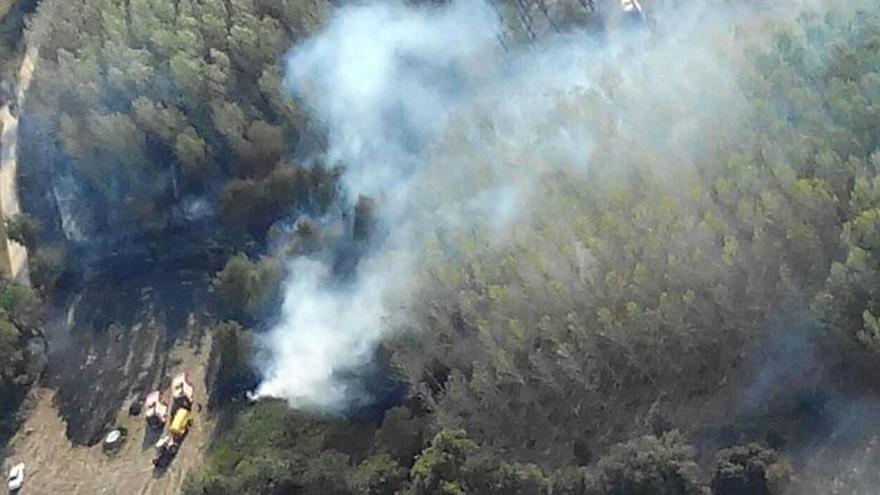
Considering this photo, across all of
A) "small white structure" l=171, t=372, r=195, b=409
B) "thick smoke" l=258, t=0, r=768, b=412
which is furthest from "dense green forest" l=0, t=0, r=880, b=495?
"small white structure" l=171, t=372, r=195, b=409

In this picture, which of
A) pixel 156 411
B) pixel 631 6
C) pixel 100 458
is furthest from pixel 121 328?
pixel 631 6

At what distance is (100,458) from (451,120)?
46.3ft

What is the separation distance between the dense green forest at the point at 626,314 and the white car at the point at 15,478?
178 centimetres

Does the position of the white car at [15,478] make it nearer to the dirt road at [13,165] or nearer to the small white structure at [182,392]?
the small white structure at [182,392]

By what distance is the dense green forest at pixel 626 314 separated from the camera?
1063 inches

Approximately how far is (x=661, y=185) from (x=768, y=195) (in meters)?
2.75

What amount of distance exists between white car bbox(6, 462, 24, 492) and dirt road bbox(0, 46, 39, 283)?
6854 mm

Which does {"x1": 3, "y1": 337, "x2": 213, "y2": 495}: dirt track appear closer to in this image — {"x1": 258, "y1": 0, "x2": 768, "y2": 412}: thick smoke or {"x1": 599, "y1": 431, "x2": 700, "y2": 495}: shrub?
{"x1": 258, "y1": 0, "x2": 768, "y2": 412}: thick smoke

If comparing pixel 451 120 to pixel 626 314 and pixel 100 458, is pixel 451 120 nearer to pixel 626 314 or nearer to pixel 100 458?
pixel 626 314

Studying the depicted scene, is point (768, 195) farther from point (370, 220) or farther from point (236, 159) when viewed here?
point (236, 159)

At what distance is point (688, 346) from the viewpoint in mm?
28219

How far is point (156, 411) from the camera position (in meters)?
33.2

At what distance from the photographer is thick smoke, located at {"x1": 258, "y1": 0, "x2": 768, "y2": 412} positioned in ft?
103

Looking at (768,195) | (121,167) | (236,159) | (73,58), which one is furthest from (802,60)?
(73,58)
